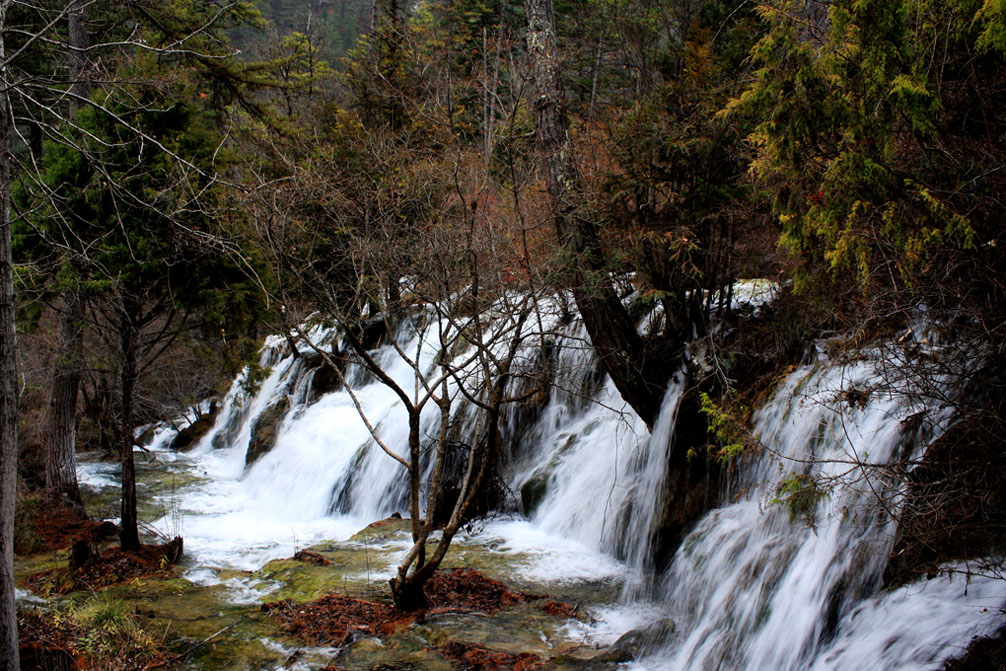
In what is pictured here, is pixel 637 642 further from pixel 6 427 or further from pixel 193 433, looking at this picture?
pixel 193 433

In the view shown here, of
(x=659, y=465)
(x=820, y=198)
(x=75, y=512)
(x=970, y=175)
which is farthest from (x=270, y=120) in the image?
(x=970, y=175)

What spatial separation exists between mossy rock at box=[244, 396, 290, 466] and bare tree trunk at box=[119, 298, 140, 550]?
614 centimetres

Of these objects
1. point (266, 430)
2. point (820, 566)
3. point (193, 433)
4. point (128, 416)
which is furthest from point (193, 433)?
point (820, 566)

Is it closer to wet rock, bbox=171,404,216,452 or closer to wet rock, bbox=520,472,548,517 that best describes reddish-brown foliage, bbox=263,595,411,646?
wet rock, bbox=520,472,548,517

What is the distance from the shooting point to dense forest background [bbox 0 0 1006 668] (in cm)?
404

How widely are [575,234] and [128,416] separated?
18.4ft

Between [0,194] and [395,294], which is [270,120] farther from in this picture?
[0,194]

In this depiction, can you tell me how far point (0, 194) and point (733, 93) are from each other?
6.95m

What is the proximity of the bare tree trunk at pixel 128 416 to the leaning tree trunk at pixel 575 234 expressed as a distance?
499 centimetres

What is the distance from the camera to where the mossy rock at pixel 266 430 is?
14.9 meters

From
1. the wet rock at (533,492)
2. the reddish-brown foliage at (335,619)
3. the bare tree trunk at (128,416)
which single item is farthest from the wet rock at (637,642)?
the bare tree trunk at (128,416)

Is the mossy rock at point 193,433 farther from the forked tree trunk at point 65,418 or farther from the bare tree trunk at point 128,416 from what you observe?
the bare tree trunk at point 128,416

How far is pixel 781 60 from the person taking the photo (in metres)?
4.79

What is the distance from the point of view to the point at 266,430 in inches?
602
